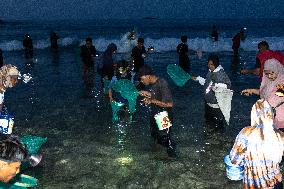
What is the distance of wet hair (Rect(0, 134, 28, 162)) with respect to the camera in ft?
8.64

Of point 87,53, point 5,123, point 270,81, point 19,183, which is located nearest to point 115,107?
point 270,81

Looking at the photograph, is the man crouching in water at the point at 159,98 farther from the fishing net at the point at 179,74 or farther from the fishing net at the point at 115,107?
the fishing net at the point at 115,107

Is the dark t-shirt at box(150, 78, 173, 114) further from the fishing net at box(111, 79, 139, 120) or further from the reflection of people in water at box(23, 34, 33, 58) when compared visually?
the reflection of people in water at box(23, 34, 33, 58)

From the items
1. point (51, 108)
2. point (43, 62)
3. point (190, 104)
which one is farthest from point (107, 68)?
point (43, 62)

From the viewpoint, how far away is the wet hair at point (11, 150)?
2633mm

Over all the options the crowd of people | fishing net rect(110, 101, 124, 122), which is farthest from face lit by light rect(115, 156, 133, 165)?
fishing net rect(110, 101, 124, 122)

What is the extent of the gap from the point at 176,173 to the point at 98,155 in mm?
1799

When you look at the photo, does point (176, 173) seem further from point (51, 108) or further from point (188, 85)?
point (188, 85)

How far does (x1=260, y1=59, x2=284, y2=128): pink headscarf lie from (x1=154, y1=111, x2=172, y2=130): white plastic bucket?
1.91 meters

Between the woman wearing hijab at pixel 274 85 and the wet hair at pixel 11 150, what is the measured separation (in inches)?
185

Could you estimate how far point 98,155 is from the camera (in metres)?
7.43

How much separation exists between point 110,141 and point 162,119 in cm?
215

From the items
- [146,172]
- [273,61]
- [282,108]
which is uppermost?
[273,61]

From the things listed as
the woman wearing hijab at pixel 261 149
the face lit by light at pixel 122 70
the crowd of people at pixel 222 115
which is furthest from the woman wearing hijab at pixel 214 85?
the woman wearing hijab at pixel 261 149
